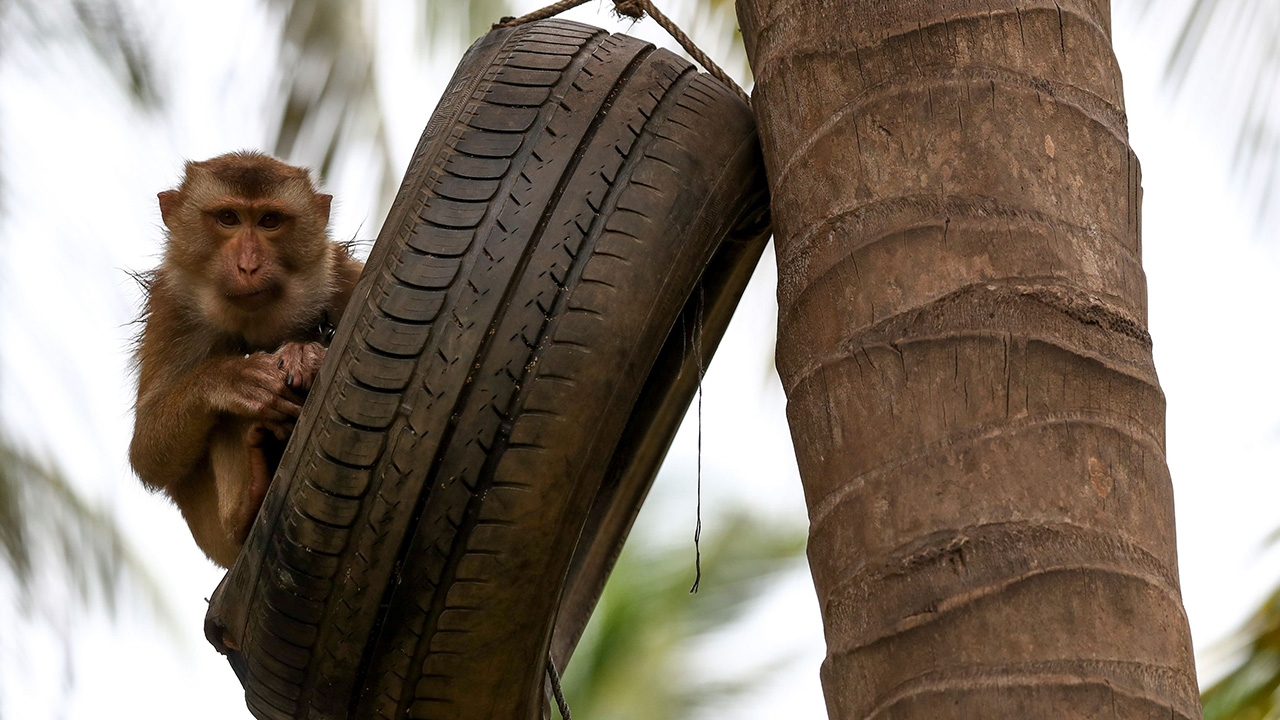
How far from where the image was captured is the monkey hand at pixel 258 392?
2.91 metres

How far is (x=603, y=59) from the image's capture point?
2.65 m

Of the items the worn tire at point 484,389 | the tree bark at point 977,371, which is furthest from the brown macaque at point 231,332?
the tree bark at point 977,371

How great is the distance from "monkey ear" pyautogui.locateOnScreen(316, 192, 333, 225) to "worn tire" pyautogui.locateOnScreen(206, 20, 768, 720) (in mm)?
1266

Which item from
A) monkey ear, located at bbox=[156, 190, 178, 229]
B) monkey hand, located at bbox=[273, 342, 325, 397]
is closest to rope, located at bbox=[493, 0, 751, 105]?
monkey hand, located at bbox=[273, 342, 325, 397]

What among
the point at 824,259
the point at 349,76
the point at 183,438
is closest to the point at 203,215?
the point at 183,438

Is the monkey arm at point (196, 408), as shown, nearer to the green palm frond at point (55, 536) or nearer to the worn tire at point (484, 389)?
the worn tire at point (484, 389)

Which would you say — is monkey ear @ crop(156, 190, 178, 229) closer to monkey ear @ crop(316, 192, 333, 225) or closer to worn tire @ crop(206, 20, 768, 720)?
monkey ear @ crop(316, 192, 333, 225)

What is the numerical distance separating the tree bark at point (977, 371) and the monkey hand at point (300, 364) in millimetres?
1225

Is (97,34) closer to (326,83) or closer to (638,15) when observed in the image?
(326,83)

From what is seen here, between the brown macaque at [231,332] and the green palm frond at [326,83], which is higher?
the green palm frond at [326,83]

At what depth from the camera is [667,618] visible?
7770mm

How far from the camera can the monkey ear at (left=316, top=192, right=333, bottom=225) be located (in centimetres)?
381

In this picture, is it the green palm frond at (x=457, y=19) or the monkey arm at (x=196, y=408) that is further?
the green palm frond at (x=457, y=19)

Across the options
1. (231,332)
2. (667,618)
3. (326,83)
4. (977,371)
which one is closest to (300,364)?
(231,332)
